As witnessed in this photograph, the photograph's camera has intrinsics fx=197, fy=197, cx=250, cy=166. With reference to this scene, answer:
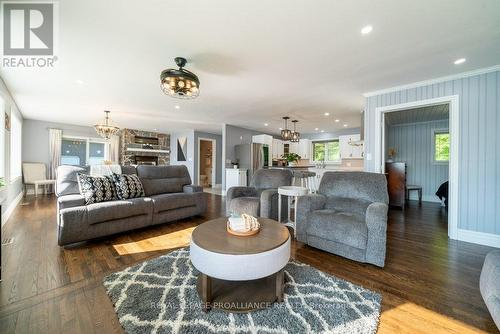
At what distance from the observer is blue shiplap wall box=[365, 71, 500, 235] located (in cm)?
268

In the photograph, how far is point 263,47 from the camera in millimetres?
2234

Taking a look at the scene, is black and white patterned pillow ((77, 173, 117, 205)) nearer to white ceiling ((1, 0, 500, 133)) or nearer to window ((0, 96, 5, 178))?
white ceiling ((1, 0, 500, 133))

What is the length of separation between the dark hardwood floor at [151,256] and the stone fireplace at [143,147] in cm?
503

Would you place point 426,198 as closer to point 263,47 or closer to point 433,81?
point 433,81

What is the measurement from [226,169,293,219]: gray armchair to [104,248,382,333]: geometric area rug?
4.16ft

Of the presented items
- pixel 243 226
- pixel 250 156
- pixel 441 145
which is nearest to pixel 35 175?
pixel 250 156

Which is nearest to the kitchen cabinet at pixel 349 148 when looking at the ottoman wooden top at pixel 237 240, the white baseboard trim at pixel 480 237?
the white baseboard trim at pixel 480 237

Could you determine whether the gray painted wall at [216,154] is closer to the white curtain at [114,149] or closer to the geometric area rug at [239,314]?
the white curtain at [114,149]

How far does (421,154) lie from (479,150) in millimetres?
3520

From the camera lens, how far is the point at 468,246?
264 centimetres

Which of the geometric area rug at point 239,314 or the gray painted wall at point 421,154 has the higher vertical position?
the gray painted wall at point 421,154

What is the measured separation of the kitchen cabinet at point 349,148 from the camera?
6.87 m

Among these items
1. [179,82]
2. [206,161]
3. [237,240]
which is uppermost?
[179,82]

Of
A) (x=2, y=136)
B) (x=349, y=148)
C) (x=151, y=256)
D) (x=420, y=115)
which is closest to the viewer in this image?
(x=151, y=256)
